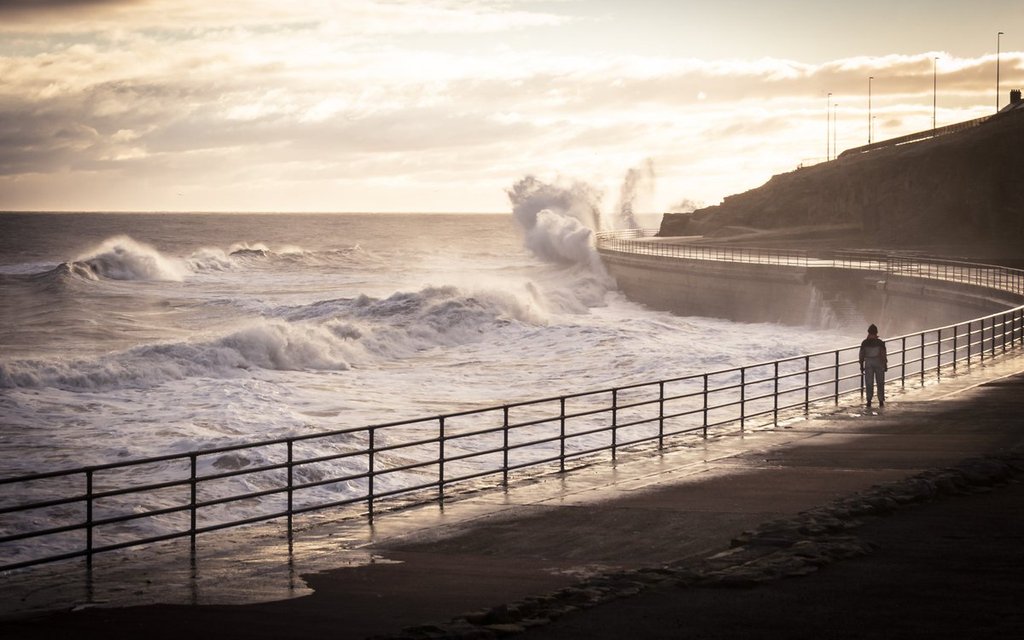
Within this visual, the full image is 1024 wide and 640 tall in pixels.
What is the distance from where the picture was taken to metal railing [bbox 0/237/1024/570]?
1072cm

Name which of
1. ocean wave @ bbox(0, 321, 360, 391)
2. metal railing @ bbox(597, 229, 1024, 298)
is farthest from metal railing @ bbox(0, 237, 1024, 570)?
metal railing @ bbox(597, 229, 1024, 298)

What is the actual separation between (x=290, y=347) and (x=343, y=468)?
16560 millimetres

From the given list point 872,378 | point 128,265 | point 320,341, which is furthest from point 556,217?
point 872,378

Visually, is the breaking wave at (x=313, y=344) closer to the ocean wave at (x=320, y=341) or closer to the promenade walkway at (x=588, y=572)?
the ocean wave at (x=320, y=341)

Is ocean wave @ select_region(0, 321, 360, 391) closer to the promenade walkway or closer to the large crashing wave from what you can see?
the promenade walkway

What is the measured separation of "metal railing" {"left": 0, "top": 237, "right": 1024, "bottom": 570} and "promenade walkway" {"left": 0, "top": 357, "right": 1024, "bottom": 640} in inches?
18.9

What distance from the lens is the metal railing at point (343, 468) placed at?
1072cm

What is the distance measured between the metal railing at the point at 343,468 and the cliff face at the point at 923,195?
43.5 meters

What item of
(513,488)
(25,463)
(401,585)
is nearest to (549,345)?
(25,463)

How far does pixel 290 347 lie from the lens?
3350 centimetres

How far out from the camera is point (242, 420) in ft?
71.4

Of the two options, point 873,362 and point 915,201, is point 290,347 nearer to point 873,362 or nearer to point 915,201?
point 873,362

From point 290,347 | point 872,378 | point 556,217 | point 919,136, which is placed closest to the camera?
point 872,378

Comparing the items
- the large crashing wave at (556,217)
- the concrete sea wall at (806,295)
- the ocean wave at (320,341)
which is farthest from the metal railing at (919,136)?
the ocean wave at (320,341)
